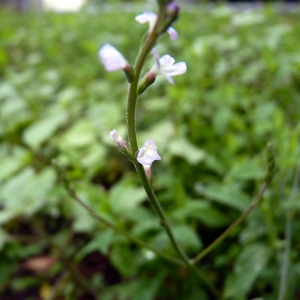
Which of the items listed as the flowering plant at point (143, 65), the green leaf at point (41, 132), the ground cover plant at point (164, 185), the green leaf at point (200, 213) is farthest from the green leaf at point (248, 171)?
the green leaf at point (41, 132)

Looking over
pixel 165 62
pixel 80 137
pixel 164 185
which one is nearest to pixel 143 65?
pixel 165 62

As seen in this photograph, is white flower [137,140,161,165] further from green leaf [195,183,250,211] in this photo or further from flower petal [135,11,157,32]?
green leaf [195,183,250,211]

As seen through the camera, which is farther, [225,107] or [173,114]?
[173,114]

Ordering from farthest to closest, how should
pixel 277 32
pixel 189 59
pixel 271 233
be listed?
1. pixel 277 32
2. pixel 189 59
3. pixel 271 233

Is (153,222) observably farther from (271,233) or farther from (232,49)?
(232,49)

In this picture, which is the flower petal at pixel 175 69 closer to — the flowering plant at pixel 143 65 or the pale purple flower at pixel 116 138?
the flowering plant at pixel 143 65

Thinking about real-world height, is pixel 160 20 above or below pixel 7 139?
above

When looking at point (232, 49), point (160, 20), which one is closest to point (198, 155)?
point (160, 20)
